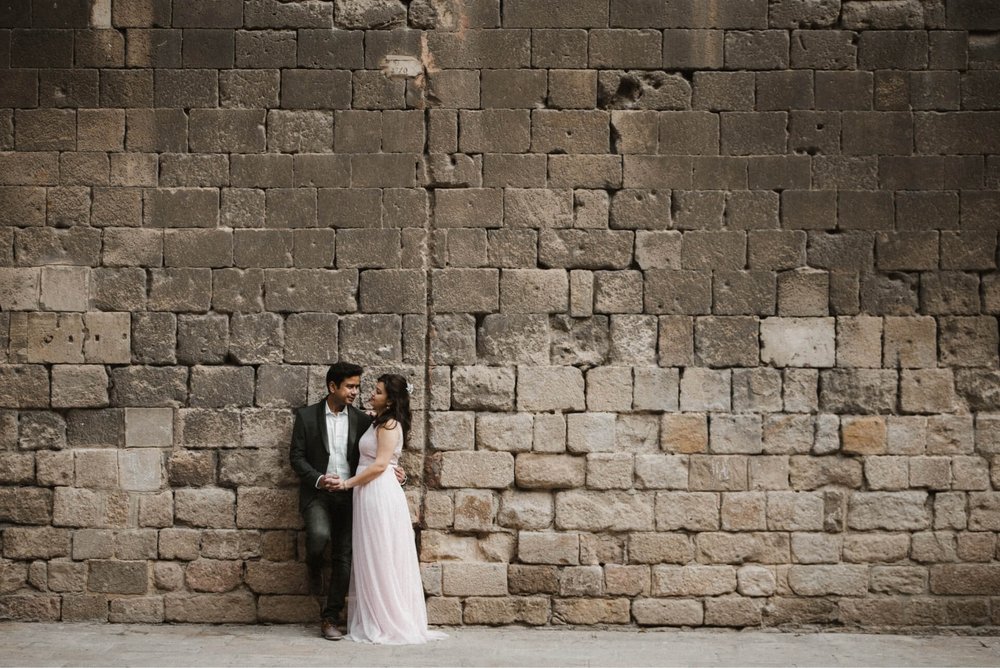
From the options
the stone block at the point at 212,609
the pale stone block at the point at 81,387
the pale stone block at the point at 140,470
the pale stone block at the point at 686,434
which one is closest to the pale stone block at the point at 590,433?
the pale stone block at the point at 686,434

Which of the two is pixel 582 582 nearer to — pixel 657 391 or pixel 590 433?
pixel 590 433

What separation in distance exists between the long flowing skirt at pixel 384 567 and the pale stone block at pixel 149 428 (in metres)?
1.64

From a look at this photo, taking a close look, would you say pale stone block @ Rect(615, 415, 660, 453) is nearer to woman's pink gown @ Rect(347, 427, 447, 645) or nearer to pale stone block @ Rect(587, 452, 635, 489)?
pale stone block @ Rect(587, 452, 635, 489)

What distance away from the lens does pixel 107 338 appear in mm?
7344

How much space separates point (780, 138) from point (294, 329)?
388 cm

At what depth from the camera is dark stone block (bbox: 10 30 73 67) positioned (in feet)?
24.3

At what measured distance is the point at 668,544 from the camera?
7.20 metres

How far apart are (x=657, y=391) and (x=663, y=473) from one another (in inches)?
23.8

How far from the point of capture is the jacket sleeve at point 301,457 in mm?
6734

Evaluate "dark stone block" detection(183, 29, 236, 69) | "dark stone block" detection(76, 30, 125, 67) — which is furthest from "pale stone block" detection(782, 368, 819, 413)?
"dark stone block" detection(76, 30, 125, 67)

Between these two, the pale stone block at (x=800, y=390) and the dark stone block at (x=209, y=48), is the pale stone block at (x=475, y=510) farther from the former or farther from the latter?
the dark stone block at (x=209, y=48)

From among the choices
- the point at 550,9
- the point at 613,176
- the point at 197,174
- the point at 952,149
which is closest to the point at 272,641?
the point at 197,174

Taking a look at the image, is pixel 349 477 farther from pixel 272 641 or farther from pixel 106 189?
pixel 106 189

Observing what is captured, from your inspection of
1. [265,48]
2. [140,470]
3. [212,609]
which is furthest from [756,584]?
[265,48]
